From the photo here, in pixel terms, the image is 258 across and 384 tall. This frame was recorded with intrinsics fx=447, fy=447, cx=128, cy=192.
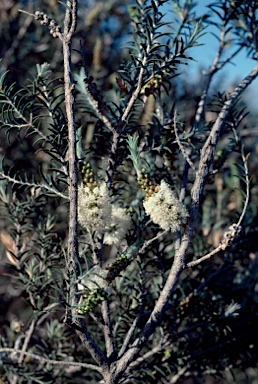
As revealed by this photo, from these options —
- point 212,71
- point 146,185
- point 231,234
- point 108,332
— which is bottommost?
point 108,332

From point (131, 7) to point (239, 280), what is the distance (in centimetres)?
83

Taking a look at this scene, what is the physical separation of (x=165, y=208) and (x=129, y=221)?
103mm

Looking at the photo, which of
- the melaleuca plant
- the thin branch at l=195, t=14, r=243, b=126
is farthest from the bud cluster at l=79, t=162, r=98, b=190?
the thin branch at l=195, t=14, r=243, b=126

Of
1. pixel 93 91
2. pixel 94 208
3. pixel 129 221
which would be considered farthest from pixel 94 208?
pixel 93 91

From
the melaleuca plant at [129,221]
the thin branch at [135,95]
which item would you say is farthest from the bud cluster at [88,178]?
the thin branch at [135,95]

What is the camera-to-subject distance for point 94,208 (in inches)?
30.3

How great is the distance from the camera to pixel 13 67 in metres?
2.07

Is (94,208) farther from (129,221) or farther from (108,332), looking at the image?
(108,332)

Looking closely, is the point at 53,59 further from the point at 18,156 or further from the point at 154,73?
the point at 154,73

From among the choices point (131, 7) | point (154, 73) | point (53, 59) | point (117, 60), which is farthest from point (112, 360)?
point (117, 60)

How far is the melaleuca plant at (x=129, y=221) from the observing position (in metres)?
0.77

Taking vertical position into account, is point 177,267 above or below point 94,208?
below

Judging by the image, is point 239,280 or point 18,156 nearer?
point 239,280

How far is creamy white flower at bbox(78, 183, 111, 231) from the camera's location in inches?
30.4
